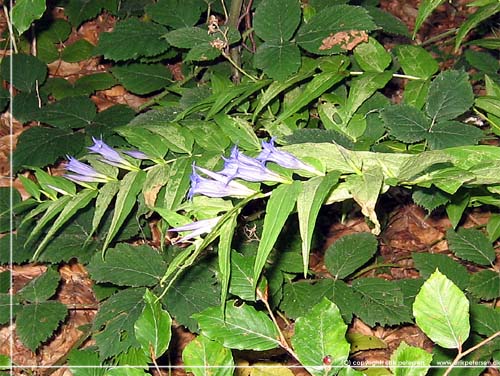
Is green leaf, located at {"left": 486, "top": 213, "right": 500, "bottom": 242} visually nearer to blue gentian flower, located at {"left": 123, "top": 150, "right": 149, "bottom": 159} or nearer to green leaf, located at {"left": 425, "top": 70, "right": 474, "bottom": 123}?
green leaf, located at {"left": 425, "top": 70, "right": 474, "bottom": 123}

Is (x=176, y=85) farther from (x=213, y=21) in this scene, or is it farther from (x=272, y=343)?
(x=272, y=343)

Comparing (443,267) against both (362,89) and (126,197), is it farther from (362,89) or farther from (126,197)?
(126,197)

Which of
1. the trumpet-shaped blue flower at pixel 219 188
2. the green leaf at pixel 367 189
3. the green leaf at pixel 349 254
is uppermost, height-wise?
the green leaf at pixel 367 189

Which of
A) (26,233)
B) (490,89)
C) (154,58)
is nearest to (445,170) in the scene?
(490,89)

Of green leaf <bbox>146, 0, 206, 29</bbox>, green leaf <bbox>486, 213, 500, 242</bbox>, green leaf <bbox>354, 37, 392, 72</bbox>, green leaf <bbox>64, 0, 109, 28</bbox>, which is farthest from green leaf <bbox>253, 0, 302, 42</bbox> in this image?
green leaf <bbox>64, 0, 109, 28</bbox>

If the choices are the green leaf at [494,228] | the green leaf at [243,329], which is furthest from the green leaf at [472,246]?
the green leaf at [243,329]

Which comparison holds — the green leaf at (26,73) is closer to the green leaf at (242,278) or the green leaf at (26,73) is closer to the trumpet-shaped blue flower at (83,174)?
the trumpet-shaped blue flower at (83,174)

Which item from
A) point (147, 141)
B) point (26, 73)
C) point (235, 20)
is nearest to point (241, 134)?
point (147, 141)
